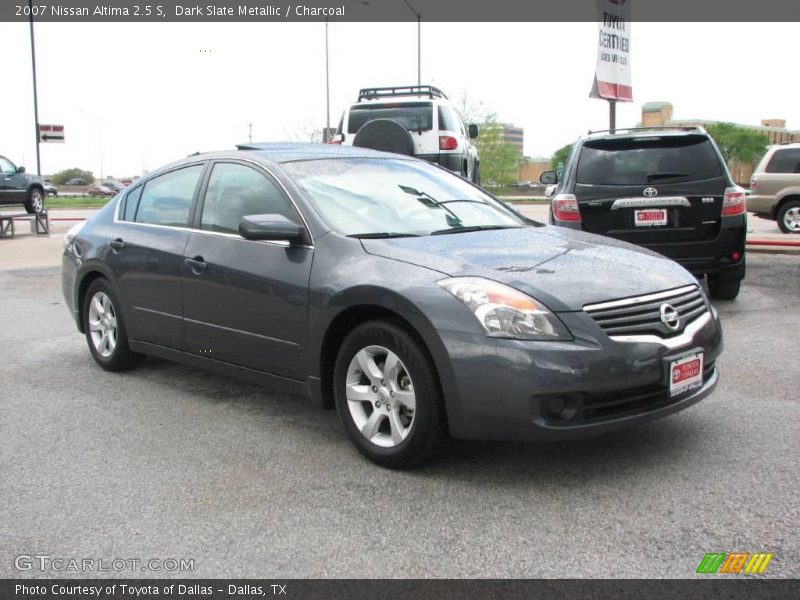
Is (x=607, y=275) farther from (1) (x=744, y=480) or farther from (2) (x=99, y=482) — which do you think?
(2) (x=99, y=482)

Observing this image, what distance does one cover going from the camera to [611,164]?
311 inches

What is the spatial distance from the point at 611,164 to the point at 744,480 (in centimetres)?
482

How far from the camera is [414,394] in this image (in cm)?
369

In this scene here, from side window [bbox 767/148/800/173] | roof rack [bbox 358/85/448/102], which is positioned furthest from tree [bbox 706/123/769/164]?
roof rack [bbox 358/85/448/102]

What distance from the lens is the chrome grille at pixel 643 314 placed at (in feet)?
11.8

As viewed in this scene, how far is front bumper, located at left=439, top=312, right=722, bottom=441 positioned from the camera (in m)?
3.44

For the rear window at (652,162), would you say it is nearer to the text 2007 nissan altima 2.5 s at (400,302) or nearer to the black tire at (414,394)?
the text 2007 nissan altima 2.5 s at (400,302)

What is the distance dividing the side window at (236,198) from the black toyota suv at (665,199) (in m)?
3.87

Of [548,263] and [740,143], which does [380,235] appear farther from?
[740,143]

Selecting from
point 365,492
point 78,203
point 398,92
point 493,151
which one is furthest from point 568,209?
point 493,151

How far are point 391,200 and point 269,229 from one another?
2.63ft

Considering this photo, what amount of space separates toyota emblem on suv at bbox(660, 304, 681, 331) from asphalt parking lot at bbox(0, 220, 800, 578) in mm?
639

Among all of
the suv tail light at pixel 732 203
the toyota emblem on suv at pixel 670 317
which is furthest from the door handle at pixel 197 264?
the suv tail light at pixel 732 203
